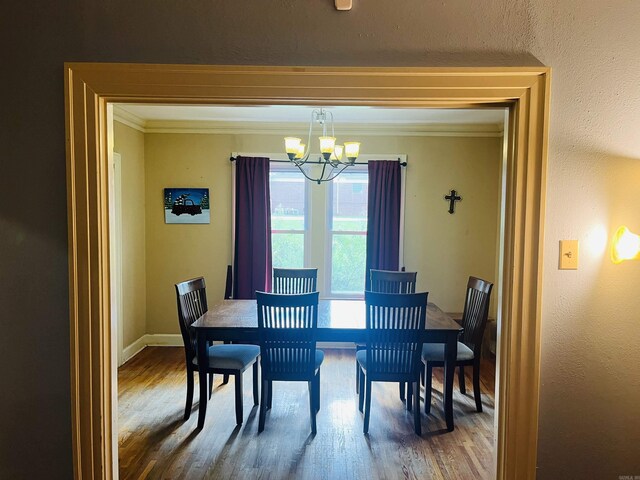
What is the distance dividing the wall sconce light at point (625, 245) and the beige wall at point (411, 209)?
2.98 metres

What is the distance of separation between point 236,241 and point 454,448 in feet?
9.39

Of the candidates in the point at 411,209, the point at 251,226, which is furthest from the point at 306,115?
the point at 411,209

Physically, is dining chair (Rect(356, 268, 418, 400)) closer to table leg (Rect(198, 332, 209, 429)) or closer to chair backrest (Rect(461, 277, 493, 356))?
chair backrest (Rect(461, 277, 493, 356))

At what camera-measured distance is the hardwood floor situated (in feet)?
7.72

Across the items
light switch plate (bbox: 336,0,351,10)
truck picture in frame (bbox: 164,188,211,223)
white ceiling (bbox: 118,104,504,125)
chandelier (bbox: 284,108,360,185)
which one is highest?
white ceiling (bbox: 118,104,504,125)

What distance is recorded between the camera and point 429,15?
1456mm

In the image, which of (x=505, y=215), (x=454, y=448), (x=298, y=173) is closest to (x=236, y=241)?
(x=298, y=173)

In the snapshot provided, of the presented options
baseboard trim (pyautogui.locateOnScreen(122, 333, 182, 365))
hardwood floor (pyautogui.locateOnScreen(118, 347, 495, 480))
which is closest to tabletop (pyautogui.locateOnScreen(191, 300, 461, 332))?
hardwood floor (pyautogui.locateOnScreen(118, 347, 495, 480))

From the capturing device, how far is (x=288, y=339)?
2670 mm

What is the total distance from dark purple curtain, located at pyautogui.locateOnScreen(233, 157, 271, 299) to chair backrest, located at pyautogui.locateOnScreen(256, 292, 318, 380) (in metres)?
1.68

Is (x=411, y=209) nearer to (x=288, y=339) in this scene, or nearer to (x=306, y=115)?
(x=306, y=115)

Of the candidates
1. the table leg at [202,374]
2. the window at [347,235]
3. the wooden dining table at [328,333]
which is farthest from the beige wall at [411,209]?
the table leg at [202,374]

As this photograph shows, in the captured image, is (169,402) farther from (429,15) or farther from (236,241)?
(429,15)

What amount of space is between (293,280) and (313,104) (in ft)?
7.65
